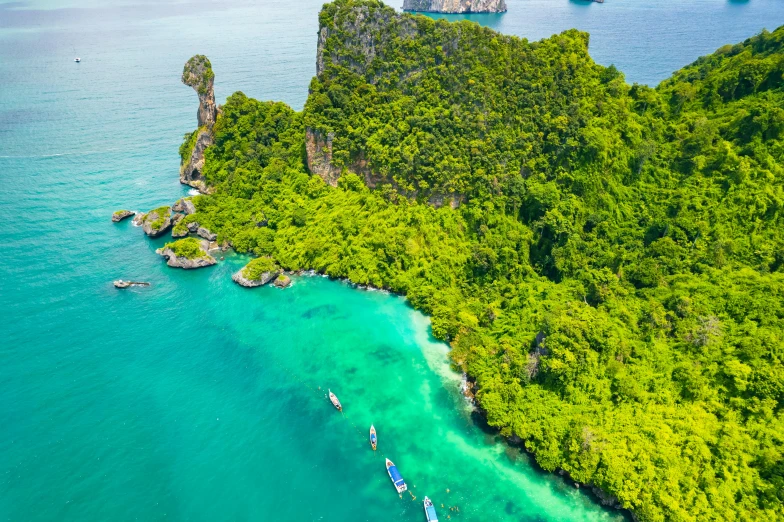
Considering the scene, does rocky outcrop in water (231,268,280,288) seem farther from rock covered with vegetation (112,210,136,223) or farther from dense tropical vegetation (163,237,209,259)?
rock covered with vegetation (112,210,136,223)

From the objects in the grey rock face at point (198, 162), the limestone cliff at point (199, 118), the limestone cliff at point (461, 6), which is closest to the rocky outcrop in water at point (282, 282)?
the grey rock face at point (198, 162)

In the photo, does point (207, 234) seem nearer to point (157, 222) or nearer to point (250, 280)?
point (157, 222)

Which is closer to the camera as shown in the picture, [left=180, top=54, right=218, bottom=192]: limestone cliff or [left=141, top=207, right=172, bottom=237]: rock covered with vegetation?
[left=141, top=207, right=172, bottom=237]: rock covered with vegetation

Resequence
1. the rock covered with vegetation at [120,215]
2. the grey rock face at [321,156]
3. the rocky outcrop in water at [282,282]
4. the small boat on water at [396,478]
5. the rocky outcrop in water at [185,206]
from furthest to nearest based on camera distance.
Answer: the rock covered with vegetation at [120,215], the rocky outcrop in water at [185,206], the grey rock face at [321,156], the rocky outcrop in water at [282,282], the small boat on water at [396,478]

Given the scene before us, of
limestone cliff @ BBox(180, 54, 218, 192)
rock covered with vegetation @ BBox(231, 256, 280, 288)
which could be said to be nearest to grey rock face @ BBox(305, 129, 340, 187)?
rock covered with vegetation @ BBox(231, 256, 280, 288)

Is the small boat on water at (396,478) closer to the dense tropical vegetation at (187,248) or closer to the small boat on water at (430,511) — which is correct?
the small boat on water at (430,511)

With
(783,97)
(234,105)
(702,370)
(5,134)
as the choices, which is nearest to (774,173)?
(783,97)

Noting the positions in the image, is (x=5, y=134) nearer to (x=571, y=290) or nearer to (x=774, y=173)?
(x=571, y=290)
